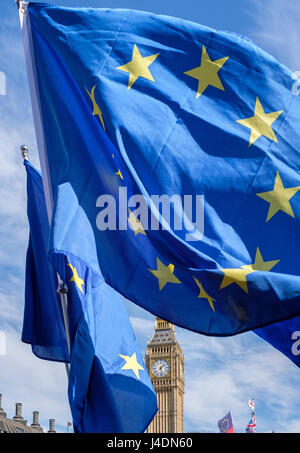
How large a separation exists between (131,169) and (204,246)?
43.5 inches

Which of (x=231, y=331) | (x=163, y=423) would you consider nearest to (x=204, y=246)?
(x=231, y=331)

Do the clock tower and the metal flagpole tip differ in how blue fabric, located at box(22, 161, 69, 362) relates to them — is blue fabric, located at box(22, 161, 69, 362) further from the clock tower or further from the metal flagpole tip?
the clock tower

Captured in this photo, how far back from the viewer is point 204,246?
619 centimetres

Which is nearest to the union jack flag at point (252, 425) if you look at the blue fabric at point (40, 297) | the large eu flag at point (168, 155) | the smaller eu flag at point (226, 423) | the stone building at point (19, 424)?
the smaller eu flag at point (226, 423)

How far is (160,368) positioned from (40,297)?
273 feet

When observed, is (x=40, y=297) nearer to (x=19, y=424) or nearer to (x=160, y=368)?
(x=19, y=424)

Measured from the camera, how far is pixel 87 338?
6383mm

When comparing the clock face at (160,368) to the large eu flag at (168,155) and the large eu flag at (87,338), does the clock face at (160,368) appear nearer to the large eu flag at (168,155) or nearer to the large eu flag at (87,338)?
the large eu flag at (87,338)

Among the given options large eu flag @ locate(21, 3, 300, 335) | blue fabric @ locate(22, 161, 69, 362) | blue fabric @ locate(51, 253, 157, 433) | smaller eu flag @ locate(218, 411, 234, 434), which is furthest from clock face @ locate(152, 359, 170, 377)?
large eu flag @ locate(21, 3, 300, 335)

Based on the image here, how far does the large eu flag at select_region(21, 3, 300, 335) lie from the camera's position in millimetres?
6168

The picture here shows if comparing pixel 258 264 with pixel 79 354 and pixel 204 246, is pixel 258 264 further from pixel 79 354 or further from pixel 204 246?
pixel 79 354

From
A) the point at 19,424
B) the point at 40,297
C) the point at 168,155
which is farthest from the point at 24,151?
the point at 19,424

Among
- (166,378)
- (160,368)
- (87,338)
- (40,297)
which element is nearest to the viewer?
(87,338)

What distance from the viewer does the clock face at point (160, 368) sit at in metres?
88.2
